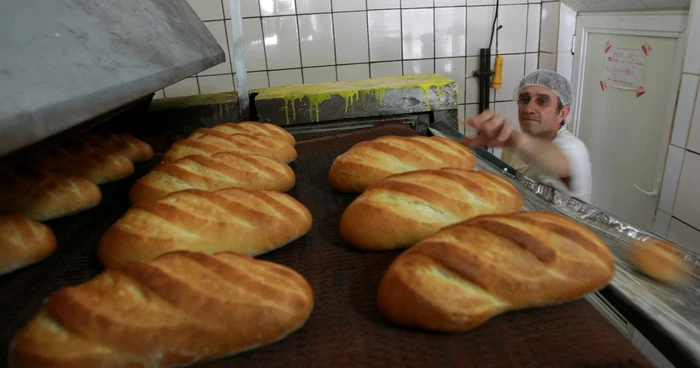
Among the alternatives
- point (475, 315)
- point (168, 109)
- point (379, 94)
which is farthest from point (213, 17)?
point (475, 315)

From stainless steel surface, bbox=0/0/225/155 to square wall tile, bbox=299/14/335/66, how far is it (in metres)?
1.60

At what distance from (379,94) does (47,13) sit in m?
1.18

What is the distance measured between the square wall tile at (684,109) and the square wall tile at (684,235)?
0.97ft

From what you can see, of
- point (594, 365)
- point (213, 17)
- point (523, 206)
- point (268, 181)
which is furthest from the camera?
point (213, 17)

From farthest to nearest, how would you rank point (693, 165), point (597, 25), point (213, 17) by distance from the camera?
1. point (213, 17)
2. point (597, 25)
3. point (693, 165)

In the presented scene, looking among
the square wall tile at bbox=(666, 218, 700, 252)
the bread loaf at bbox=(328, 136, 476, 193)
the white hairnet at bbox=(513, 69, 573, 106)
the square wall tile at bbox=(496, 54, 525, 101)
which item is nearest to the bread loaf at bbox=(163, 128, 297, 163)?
the bread loaf at bbox=(328, 136, 476, 193)

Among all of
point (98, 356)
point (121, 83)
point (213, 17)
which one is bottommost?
point (98, 356)

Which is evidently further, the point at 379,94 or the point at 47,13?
the point at 379,94

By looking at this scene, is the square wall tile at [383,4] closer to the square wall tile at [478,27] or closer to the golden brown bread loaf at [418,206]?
the square wall tile at [478,27]

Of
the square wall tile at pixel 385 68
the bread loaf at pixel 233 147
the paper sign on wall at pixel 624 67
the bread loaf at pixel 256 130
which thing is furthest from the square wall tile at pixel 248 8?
the paper sign on wall at pixel 624 67

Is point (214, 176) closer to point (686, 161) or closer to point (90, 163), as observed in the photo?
point (90, 163)

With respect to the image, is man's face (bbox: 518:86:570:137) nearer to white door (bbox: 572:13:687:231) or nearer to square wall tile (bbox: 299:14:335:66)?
white door (bbox: 572:13:687:231)

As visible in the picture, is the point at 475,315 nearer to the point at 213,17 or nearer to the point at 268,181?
the point at 268,181

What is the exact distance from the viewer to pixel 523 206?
1.05 m
